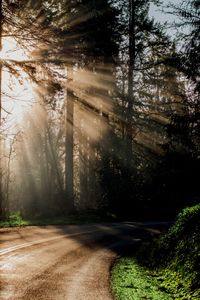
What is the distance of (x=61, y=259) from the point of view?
1259 centimetres

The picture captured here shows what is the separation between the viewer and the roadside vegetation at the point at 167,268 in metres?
9.34

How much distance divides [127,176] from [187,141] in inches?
220

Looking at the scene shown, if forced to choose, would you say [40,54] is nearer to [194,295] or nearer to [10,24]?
[10,24]

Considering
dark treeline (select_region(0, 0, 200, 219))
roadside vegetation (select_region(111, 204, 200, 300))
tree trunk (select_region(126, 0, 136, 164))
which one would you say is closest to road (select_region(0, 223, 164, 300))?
roadside vegetation (select_region(111, 204, 200, 300))

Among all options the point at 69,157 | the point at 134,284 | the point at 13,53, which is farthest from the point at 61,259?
the point at 69,157

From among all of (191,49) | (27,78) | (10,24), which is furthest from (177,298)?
(191,49)

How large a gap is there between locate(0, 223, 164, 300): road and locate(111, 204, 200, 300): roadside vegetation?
1.52 feet

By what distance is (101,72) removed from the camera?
1321 inches

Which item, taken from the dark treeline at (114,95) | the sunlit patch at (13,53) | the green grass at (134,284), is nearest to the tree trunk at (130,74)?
the dark treeline at (114,95)

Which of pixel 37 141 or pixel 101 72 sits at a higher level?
pixel 101 72

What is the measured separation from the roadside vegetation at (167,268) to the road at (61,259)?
464 mm

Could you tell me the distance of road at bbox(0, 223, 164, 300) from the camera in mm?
8812

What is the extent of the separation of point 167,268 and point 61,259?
314 centimetres

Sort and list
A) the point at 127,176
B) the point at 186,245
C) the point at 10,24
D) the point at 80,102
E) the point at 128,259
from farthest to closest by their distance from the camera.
Result: the point at 80,102 → the point at 127,176 → the point at 10,24 → the point at 128,259 → the point at 186,245
